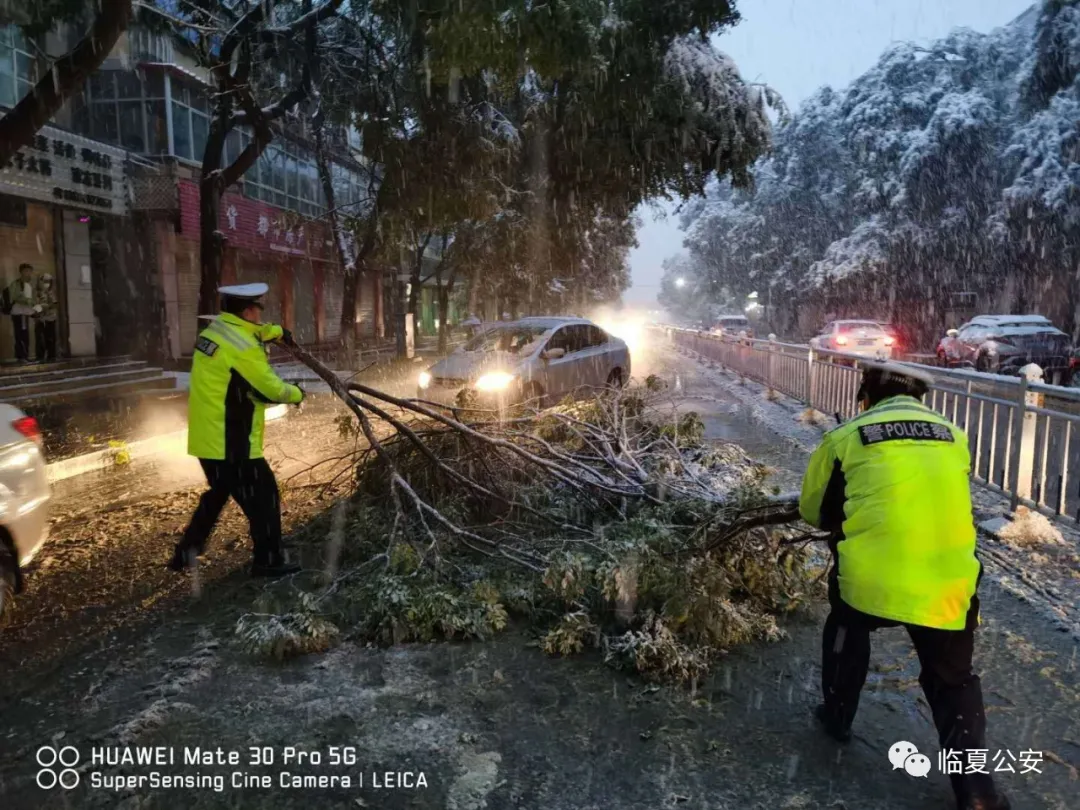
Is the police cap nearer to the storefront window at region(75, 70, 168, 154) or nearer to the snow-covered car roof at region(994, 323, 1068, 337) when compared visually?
the storefront window at region(75, 70, 168, 154)

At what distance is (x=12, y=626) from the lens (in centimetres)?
408

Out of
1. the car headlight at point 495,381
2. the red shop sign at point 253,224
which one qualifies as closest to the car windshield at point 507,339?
the car headlight at point 495,381

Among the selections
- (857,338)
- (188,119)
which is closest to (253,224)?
(188,119)

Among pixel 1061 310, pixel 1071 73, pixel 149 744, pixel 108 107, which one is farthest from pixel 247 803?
pixel 1061 310

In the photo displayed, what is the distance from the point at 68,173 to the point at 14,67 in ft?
8.08

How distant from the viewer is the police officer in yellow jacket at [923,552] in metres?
2.53

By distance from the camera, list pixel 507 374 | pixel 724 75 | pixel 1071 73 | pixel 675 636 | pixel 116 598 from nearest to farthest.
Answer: pixel 675 636 → pixel 116 598 → pixel 507 374 → pixel 724 75 → pixel 1071 73

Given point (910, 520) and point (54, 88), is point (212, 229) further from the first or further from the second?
Result: point (910, 520)

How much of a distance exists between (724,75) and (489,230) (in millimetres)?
8790

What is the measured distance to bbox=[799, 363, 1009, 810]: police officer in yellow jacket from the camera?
99.5 inches

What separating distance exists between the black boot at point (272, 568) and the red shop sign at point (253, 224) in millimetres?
13376

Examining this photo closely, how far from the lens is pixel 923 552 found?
2.54m

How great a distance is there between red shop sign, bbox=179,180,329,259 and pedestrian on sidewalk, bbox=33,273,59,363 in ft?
11.7

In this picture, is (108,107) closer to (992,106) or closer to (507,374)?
(507,374)
